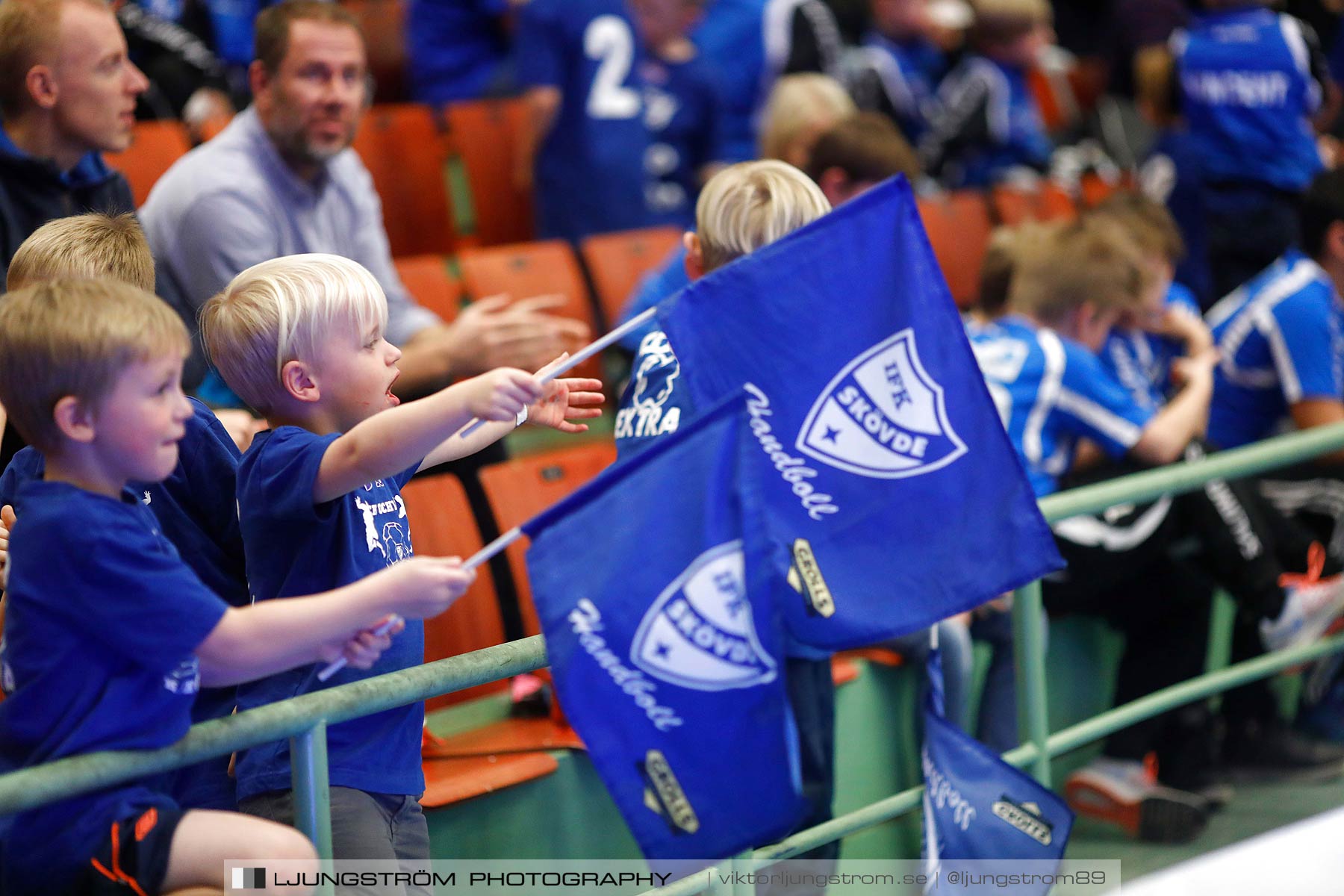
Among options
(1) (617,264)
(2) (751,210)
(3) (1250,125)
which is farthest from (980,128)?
(2) (751,210)

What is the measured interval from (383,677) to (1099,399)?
212cm

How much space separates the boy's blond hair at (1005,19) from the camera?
646cm

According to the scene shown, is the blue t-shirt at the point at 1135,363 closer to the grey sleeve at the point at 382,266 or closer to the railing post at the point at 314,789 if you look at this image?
the grey sleeve at the point at 382,266

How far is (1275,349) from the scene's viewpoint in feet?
14.0

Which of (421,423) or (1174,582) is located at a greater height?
(421,423)

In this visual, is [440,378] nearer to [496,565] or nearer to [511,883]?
[496,565]

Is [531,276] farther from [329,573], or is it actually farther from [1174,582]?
[329,573]

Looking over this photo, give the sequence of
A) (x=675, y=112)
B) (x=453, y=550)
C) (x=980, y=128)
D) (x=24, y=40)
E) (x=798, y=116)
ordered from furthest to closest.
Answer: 1. (x=980, y=128)
2. (x=675, y=112)
3. (x=798, y=116)
4. (x=453, y=550)
5. (x=24, y=40)

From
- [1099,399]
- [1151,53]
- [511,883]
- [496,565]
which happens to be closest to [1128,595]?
[1099,399]

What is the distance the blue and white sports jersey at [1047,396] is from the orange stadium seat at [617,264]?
1.48 m

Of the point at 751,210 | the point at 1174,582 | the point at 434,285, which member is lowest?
the point at 1174,582

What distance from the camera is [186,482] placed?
84.9 inches

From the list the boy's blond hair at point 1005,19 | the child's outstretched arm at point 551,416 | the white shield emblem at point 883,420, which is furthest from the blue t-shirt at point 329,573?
the boy's blond hair at point 1005,19

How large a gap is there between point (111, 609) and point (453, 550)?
148 cm
